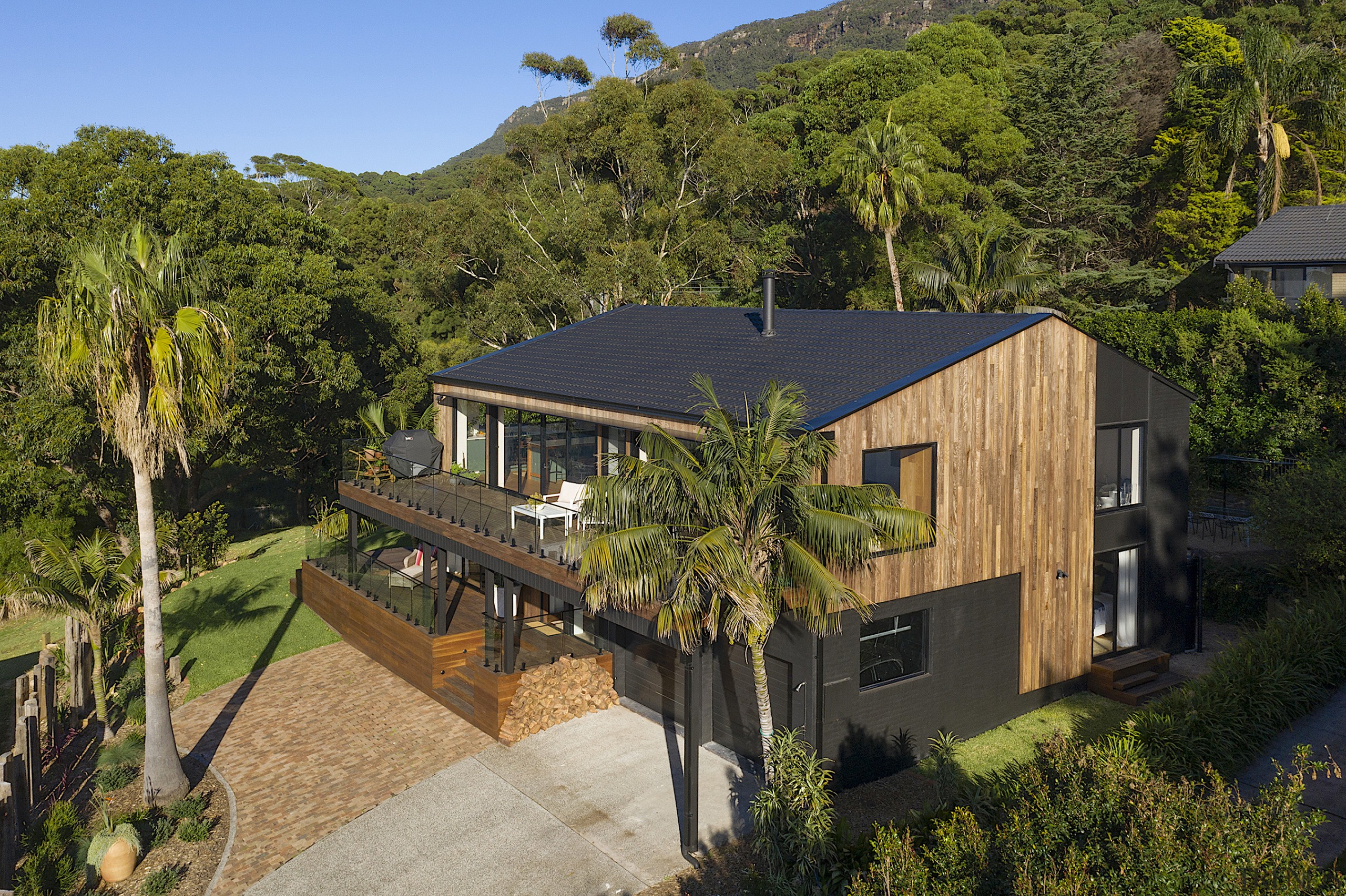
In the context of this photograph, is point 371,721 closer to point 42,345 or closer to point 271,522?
point 42,345

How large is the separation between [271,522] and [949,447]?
34.0m

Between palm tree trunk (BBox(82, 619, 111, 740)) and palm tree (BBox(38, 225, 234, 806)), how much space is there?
3.79 m

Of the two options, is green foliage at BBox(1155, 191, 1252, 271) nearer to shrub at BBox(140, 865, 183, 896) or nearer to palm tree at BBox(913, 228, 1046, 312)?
palm tree at BBox(913, 228, 1046, 312)

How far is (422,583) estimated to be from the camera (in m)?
19.6

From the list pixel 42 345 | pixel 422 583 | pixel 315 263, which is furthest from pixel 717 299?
pixel 42 345

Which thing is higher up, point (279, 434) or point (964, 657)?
point (279, 434)

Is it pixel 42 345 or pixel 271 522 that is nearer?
pixel 42 345

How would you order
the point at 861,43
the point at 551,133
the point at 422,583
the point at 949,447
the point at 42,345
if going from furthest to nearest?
the point at 861,43, the point at 551,133, the point at 422,583, the point at 949,447, the point at 42,345

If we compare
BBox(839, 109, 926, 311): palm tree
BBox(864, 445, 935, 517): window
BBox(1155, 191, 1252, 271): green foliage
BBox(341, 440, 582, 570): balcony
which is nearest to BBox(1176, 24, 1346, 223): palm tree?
BBox(1155, 191, 1252, 271): green foliage

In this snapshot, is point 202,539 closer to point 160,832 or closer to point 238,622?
point 238,622

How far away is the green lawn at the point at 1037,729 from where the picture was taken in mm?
14461

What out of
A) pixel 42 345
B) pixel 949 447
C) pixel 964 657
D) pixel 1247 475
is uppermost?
pixel 42 345

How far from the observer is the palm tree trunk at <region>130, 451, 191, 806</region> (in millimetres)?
14305

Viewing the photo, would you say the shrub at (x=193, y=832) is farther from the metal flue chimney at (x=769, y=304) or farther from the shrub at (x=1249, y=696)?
the shrub at (x=1249, y=696)
